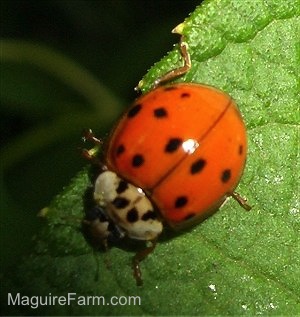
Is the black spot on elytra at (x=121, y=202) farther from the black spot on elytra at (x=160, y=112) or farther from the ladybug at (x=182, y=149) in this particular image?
the black spot on elytra at (x=160, y=112)

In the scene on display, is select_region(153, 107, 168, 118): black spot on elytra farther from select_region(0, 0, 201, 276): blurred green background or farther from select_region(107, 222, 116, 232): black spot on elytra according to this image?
select_region(0, 0, 201, 276): blurred green background

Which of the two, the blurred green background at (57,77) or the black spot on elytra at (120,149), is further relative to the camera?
the blurred green background at (57,77)

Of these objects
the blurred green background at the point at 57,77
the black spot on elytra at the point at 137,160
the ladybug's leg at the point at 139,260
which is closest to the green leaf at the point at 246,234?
the ladybug's leg at the point at 139,260

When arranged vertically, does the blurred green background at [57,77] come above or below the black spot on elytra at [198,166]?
below

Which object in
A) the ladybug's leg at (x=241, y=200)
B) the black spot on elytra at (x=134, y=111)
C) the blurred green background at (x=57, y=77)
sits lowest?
the blurred green background at (x=57, y=77)

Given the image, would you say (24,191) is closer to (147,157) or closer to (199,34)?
(147,157)

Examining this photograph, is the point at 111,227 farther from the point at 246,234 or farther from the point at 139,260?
the point at 246,234
